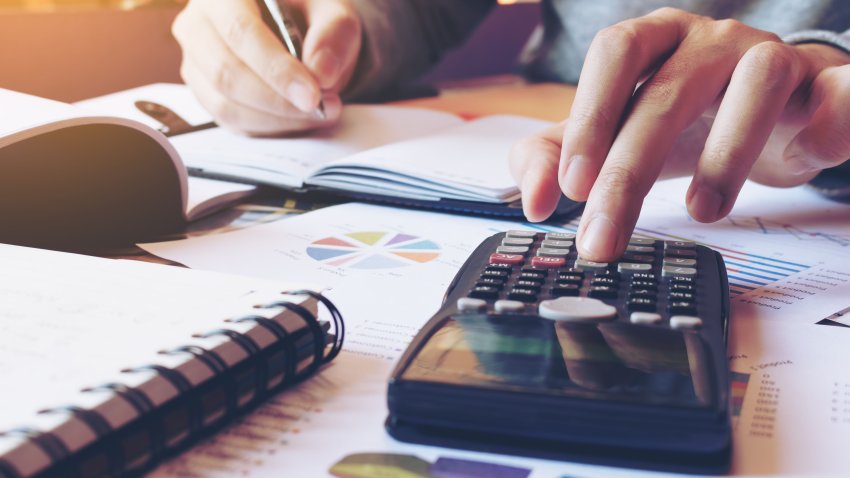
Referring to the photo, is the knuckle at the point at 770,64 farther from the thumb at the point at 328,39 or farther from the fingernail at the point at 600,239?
the thumb at the point at 328,39

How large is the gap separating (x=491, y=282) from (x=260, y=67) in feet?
1.51

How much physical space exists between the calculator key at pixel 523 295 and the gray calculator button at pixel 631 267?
0.06 m

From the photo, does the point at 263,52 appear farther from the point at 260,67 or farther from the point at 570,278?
the point at 570,278

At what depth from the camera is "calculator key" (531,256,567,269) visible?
1.38ft

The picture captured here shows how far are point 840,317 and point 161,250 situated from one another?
0.39m

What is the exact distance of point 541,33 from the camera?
1.33 meters

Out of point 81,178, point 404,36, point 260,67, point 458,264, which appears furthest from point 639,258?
point 404,36

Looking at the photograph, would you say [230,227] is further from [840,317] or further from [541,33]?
[541,33]

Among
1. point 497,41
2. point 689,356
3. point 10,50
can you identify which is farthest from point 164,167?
point 497,41

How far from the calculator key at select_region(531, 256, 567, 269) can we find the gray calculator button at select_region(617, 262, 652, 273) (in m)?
0.03

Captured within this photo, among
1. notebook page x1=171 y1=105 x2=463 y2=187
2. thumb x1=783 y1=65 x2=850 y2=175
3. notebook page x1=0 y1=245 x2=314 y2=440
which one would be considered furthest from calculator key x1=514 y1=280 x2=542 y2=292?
notebook page x1=171 y1=105 x2=463 y2=187

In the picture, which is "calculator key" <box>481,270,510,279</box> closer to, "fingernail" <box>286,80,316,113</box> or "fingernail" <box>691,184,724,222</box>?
"fingernail" <box>691,184,724,222</box>

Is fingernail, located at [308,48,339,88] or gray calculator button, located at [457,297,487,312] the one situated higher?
fingernail, located at [308,48,339,88]

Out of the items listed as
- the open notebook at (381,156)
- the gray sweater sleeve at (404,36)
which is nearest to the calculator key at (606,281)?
the open notebook at (381,156)
